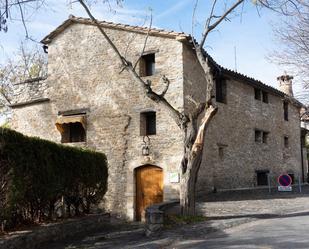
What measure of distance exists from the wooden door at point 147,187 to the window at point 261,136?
7169mm

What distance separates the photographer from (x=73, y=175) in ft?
40.2

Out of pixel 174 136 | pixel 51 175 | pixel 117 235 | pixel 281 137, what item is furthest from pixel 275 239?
pixel 281 137

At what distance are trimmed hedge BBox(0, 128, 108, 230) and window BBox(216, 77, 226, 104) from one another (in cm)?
660

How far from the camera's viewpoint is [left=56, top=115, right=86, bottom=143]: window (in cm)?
1747

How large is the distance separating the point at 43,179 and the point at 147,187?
622 cm

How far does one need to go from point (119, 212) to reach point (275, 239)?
9.19 m

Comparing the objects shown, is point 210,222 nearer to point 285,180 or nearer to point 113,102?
point 285,180

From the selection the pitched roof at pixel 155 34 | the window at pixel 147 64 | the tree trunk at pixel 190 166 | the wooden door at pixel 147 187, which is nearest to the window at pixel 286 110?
the pitched roof at pixel 155 34

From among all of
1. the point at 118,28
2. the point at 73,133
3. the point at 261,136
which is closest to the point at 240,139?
the point at 261,136

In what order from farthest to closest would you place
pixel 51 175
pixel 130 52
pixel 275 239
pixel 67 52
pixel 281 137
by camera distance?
pixel 281 137 → pixel 67 52 → pixel 130 52 → pixel 51 175 → pixel 275 239

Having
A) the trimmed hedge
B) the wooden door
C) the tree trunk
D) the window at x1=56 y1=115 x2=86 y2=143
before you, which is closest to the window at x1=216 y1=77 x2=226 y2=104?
the wooden door

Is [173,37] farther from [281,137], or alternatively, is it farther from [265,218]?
[281,137]

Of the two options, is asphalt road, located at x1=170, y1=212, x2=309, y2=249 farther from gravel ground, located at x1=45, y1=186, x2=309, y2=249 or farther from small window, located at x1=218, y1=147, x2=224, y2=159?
small window, located at x1=218, y1=147, x2=224, y2=159

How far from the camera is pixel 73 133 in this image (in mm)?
18297
